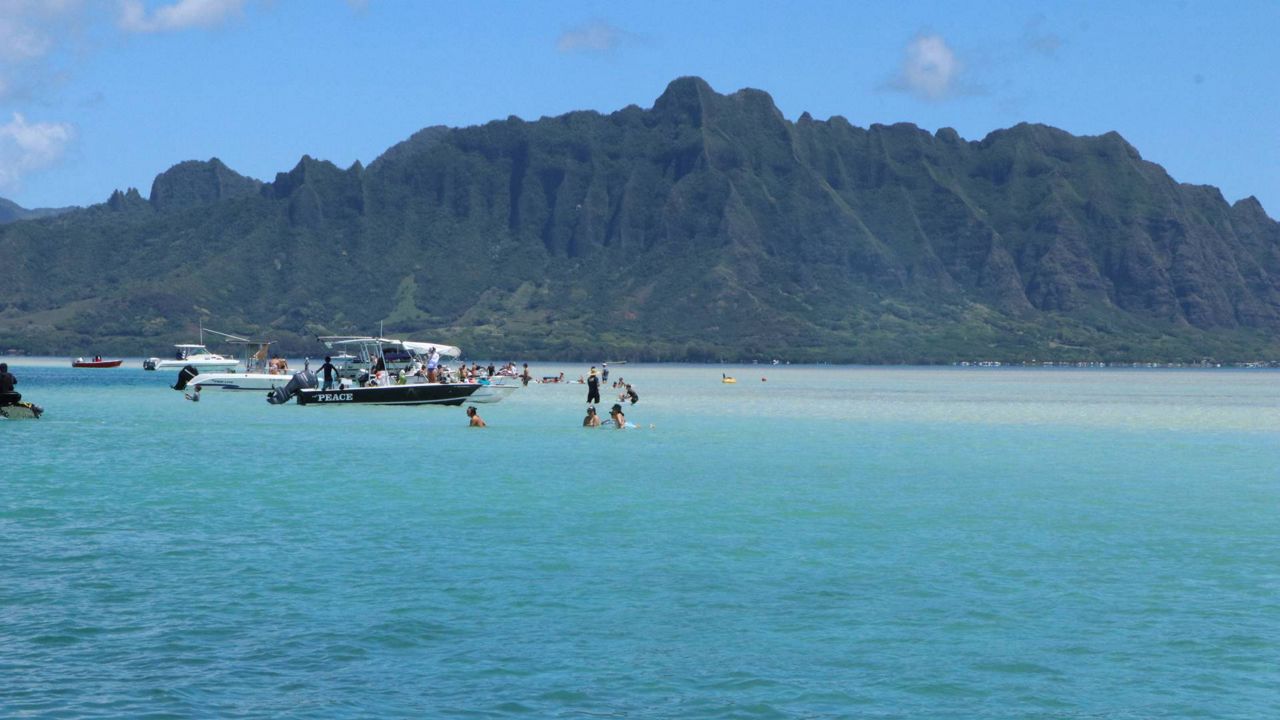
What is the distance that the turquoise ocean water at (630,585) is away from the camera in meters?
19.4

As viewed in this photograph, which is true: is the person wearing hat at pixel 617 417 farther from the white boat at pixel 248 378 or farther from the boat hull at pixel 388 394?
the white boat at pixel 248 378

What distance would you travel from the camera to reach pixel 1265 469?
57.3 m

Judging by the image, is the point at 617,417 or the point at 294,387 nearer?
the point at 617,417

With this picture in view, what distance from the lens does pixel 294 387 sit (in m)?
96.7

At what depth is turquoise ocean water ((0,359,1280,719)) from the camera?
1942cm

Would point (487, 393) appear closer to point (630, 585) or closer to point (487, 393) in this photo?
point (487, 393)

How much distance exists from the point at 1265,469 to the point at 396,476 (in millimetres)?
36890

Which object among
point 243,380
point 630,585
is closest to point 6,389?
point 243,380

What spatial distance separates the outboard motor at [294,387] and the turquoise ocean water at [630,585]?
33964 millimetres

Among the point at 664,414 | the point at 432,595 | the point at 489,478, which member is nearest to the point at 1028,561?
the point at 432,595

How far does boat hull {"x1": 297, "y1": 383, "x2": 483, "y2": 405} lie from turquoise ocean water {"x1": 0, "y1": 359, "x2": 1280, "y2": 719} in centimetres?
2887

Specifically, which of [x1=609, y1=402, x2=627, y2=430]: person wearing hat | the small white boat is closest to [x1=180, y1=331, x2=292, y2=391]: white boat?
the small white boat

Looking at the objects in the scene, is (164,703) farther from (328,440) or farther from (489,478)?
(328,440)

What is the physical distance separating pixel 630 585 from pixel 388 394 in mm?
64721
